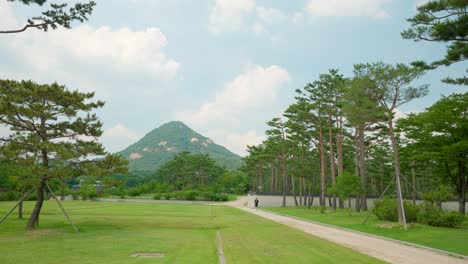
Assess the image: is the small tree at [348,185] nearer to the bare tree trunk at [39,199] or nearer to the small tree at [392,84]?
the small tree at [392,84]

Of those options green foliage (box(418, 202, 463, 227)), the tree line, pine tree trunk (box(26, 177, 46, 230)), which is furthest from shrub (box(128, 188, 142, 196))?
green foliage (box(418, 202, 463, 227))

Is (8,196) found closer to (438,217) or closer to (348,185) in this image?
(348,185)

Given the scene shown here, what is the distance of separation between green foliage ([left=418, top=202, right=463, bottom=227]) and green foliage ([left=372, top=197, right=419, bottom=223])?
1.53ft

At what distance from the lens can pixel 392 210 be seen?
1986 cm

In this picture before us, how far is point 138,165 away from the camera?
168m

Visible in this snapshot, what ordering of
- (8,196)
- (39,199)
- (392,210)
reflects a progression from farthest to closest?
(8,196)
(392,210)
(39,199)

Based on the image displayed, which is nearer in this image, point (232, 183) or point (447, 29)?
point (447, 29)

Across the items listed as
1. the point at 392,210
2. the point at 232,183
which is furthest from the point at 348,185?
the point at 232,183

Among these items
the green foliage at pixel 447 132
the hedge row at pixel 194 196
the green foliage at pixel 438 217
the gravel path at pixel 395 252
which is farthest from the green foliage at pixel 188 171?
the gravel path at pixel 395 252

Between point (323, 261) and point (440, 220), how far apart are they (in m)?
12.2

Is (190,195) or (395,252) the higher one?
(395,252)

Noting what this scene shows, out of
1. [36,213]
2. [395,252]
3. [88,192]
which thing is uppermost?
[36,213]

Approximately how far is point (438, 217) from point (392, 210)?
112 inches

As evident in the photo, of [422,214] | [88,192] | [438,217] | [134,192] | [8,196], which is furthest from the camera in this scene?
[134,192]
